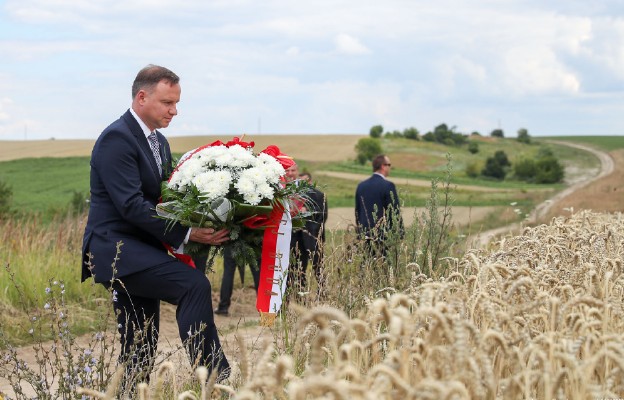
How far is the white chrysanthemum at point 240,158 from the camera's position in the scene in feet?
18.2

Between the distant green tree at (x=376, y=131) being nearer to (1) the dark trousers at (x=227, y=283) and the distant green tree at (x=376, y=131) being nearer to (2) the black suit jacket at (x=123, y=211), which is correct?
(1) the dark trousers at (x=227, y=283)

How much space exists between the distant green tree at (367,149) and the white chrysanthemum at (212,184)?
2471 inches

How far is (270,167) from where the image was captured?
5.60m

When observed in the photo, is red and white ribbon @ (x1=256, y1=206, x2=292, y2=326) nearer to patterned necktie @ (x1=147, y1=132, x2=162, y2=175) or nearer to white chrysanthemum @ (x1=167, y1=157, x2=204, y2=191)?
white chrysanthemum @ (x1=167, y1=157, x2=204, y2=191)

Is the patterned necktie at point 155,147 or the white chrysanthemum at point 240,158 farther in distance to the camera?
the patterned necktie at point 155,147

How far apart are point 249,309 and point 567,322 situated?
8.21 m

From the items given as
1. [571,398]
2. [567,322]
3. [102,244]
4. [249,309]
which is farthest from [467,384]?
[249,309]

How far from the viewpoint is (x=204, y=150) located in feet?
18.6

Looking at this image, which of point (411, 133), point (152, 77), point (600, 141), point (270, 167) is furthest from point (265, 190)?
point (600, 141)

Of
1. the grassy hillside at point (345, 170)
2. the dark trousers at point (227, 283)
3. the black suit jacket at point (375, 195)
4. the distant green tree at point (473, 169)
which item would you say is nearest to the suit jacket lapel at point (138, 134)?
the dark trousers at point (227, 283)

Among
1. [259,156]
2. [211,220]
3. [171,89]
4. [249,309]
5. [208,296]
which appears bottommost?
[249,309]

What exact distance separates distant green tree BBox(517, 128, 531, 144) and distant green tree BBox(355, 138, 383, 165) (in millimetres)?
36210

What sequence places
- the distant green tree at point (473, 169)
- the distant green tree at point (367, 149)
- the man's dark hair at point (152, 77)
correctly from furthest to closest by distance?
the distant green tree at point (473, 169)
the distant green tree at point (367, 149)
the man's dark hair at point (152, 77)

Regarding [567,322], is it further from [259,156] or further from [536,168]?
[536,168]
